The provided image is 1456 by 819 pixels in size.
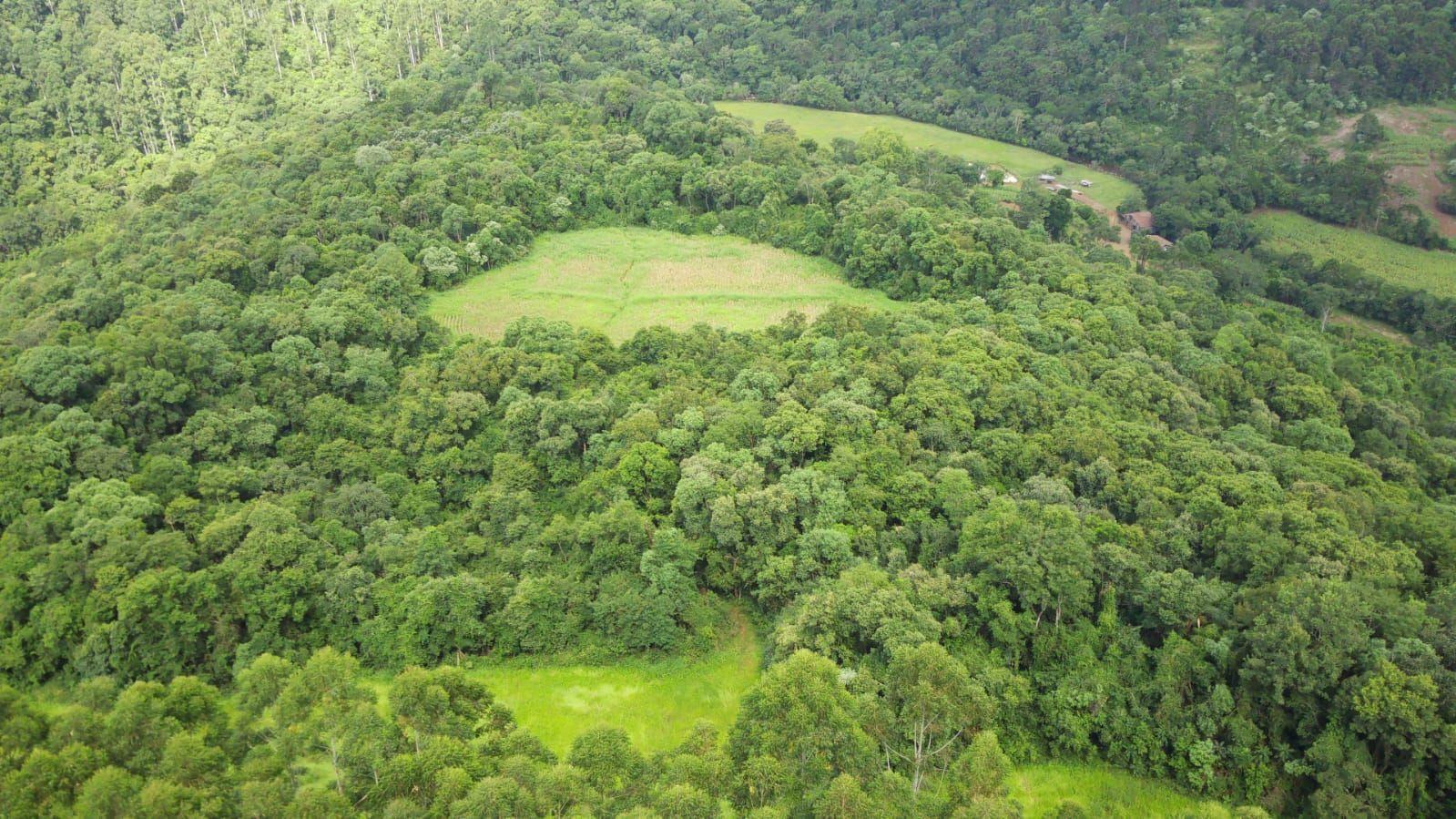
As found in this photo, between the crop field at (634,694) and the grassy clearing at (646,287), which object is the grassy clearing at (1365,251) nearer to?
the grassy clearing at (646,287)

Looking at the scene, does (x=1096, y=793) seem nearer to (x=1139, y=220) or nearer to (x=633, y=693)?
(x=633, y=693)

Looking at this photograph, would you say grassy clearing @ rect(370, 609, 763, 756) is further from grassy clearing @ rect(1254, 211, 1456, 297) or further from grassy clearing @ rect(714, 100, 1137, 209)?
grassy clearing @ rect(714, 100, 1137, 209)

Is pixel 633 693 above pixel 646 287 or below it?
below

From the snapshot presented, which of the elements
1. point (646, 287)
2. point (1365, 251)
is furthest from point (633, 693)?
point (1365, 251)

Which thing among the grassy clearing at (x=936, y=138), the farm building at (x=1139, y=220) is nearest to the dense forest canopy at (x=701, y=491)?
the farm building at (x=1139, y=220)

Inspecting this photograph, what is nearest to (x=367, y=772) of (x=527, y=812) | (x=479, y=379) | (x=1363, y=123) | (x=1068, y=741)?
(x=527, y=812)

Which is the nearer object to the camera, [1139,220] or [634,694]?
[634,694]

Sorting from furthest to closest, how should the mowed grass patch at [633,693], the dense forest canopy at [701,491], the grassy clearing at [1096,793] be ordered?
the mowed grass patch at [633,693] < the grassy clearing at [1096,793] < the dense forest canopy at [701,491]
